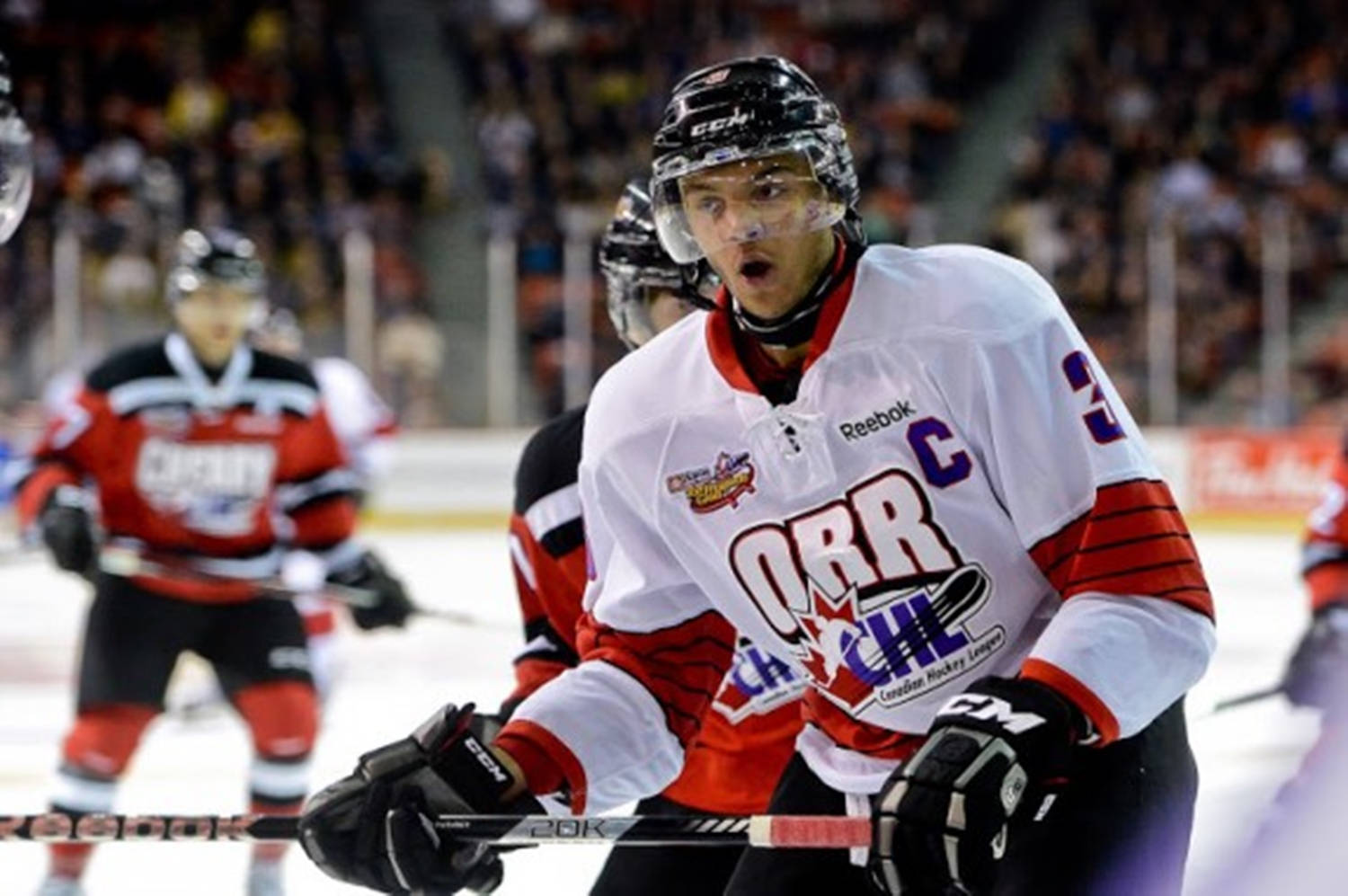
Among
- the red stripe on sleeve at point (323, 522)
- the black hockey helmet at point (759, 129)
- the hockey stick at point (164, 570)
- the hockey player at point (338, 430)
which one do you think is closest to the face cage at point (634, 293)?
the black hockey helmet at point (759, 129)

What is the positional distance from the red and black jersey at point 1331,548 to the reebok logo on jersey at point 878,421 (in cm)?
192

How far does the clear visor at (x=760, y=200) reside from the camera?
6.08ft

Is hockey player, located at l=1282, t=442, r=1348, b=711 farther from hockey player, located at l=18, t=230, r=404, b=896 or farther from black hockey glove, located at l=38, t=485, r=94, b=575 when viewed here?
black hockey glove, located at l=38, t=485, r=94, b=575

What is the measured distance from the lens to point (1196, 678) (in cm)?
174

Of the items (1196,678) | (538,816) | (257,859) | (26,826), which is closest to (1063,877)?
(1196,678)

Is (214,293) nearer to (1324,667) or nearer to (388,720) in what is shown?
(388,720)

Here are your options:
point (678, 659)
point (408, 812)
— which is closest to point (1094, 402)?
point (678, 659)

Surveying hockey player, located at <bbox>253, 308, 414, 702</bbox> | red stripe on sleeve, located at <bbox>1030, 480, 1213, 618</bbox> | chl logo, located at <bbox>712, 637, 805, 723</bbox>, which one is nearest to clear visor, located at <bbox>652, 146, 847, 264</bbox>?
red stripe on sleeve, located at <bbox>1030, 480, 1213, 618</bbox>

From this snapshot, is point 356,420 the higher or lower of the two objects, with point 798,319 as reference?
lower

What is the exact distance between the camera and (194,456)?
3.97 metres

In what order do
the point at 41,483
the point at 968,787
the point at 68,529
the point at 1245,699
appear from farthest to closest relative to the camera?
the point at 41,483 < the point at 68,529 < the point at 1245,699 < the point at 968,787

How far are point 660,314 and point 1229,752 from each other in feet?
8.84

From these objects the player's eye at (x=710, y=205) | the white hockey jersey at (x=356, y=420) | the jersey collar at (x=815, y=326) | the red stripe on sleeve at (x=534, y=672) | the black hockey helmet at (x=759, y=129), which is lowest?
Result: the white hockey jersey at (x=356, y=420)

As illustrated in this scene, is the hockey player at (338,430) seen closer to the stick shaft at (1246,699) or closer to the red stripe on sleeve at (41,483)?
the red stripe on sleeve at (41,483)
